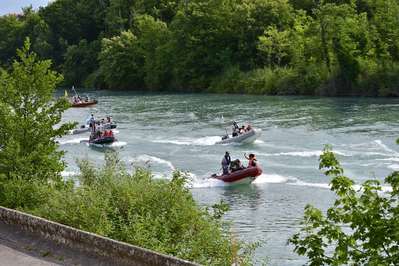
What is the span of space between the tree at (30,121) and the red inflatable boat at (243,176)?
1218 cm

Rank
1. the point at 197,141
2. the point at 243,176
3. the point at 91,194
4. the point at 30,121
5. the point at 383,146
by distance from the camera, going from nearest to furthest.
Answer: the point at 91,194, the point at 30,121, the point at 243,176, the point at 383,146, the point at 197,141

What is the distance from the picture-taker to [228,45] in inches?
3297

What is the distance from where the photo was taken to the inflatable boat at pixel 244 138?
126 feet

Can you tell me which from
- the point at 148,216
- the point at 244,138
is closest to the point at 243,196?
the point at 244,138

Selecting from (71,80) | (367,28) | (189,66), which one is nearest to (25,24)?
(71,80)

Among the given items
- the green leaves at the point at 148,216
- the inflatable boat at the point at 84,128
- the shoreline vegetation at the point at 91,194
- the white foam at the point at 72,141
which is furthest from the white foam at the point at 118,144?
the green leaves at the point at 148,216

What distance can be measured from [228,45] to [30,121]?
224 feet

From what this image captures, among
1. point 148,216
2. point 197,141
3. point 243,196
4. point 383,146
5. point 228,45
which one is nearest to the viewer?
point 148,216

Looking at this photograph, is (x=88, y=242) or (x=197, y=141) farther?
(x=197, y=141)

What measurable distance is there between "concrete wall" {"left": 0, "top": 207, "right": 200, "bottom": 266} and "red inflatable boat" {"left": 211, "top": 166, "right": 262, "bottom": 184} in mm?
16981

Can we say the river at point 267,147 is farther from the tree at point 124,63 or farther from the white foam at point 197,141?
the tree at point 124,63

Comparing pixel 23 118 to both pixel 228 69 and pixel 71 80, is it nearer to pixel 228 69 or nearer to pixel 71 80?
pixel 228 69

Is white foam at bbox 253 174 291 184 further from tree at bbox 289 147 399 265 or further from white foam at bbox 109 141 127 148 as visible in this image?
tree at bbox 289 147 399 265

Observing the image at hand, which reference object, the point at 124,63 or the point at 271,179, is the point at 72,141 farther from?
the point at 124,63
